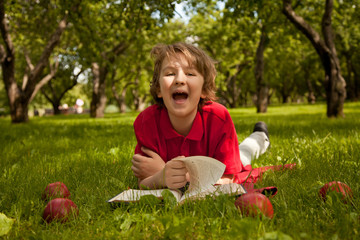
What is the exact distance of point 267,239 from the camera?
4.44 ft

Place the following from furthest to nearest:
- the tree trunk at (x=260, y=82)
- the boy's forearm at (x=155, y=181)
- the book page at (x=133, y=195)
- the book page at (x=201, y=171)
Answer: the tree trunk at (x=260, y=82) < the boy's forearm at (x=155, y=181) < the book page at (x=201, y=171) < the book page at (x=133, y=195)

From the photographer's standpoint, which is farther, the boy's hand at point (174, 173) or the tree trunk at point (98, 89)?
the tree trunk at point (98, 89)

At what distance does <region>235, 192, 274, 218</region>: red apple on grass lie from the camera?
1.70 m

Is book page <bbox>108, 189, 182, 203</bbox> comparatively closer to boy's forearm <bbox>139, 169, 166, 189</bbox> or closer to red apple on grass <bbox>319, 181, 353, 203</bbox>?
boy's forearm <bbox>139, 169, 166, 189</bbox>

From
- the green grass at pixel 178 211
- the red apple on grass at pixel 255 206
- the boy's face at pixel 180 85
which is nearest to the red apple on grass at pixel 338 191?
the green grass at pixel 178 211

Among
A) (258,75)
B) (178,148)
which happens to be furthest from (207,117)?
(258,75)

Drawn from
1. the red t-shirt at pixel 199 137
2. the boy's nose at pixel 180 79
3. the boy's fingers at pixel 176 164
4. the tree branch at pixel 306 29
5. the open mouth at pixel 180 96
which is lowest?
the boy's fingers at pixel 176 164

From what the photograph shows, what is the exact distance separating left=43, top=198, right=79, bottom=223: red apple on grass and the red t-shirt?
0.93m

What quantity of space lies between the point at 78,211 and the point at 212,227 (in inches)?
34.2

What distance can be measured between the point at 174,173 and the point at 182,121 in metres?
0.58

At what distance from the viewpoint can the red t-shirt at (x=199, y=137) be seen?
2623 mm

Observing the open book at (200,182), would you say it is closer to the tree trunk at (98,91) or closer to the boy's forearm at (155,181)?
the boy's forearm at (155,181)

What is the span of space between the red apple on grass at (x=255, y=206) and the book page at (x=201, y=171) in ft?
1.43

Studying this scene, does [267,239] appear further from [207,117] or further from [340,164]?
[340,164]
